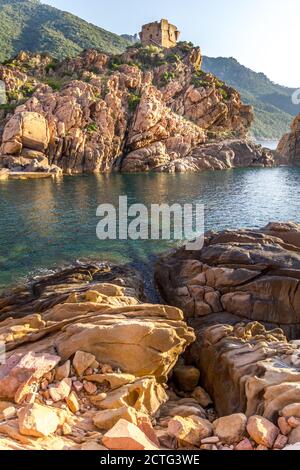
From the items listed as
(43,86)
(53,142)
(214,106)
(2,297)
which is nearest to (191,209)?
(2,297)

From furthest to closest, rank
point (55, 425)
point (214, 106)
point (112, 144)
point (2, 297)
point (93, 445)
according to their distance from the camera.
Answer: point (214, 106)
point (112, 144)
point (2, 297)
point (55, 425)
point (93, 445)

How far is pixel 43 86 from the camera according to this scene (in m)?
91.0

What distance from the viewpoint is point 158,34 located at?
148125 mm

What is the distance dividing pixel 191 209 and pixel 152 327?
107 feet

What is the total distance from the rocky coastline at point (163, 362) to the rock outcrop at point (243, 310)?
5 centimetres

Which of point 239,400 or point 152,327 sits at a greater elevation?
point 152,327

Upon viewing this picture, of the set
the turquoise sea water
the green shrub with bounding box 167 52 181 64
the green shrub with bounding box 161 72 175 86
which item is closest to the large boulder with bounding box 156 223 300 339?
the turquoise sea water

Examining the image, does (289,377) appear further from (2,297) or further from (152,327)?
(2,297)

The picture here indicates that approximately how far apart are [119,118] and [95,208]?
184 feet
